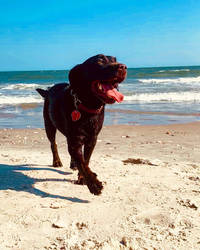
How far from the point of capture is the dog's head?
10.0ft

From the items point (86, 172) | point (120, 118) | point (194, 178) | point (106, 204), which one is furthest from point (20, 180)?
point (120, 118)

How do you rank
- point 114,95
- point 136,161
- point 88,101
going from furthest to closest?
point 136,161
point 88,101
point 114,95

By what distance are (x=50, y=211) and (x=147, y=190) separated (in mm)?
1194

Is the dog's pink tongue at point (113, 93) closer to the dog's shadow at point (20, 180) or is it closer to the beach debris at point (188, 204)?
the dog's shadow at point (20, 180)

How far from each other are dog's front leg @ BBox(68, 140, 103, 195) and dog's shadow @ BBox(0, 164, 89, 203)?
159 millimetres

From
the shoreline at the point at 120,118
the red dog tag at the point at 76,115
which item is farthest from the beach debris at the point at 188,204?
the shoreline at the point at 120,118

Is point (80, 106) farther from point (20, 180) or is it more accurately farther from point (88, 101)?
point (20, 180)

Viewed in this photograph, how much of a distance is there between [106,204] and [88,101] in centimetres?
108

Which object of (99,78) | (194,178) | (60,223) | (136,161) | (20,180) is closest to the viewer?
(60,223)

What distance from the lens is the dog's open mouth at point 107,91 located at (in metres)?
3.03

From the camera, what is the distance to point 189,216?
285 cm

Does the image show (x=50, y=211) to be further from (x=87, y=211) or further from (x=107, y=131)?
(x=107, y=131)

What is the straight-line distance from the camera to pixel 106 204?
3.10 m

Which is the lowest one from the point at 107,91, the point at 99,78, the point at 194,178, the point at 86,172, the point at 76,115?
the point at 194,178
